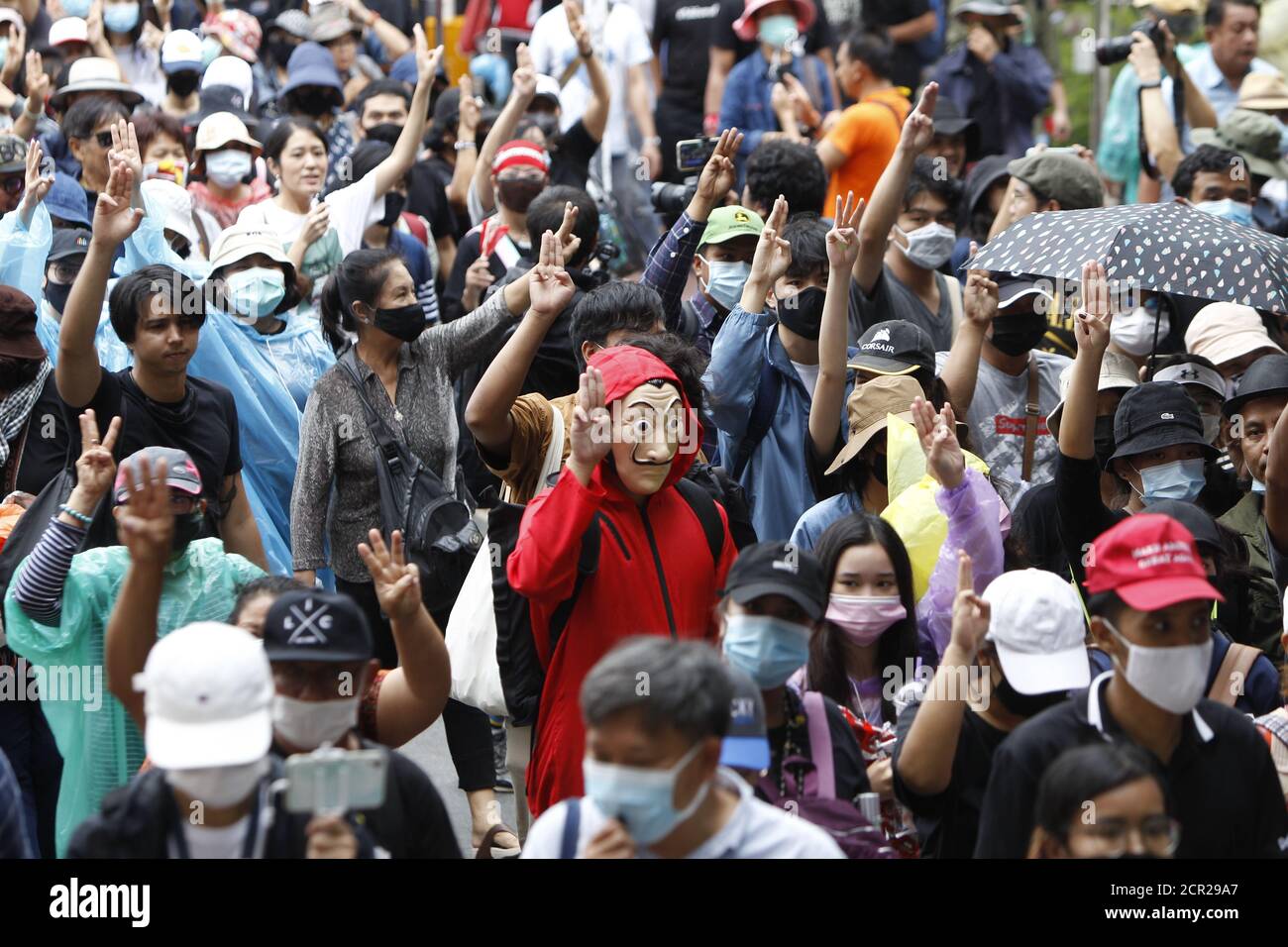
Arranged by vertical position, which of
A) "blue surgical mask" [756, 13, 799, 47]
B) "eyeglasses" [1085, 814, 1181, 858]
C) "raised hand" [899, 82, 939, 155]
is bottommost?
"eyeglasses" [1085, 814, 1181, 858]

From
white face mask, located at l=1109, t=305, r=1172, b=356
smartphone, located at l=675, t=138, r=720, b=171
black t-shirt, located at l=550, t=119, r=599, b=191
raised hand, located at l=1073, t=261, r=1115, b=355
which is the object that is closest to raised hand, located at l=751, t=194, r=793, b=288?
raised hand, located at l=1073, t=261, r=1115, b=355

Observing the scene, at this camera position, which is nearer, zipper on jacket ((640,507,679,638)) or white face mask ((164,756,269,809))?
white face mask ((164,756,269,809))

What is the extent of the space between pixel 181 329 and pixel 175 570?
43.3 inches

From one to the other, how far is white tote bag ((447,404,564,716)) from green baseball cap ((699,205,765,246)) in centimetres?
138

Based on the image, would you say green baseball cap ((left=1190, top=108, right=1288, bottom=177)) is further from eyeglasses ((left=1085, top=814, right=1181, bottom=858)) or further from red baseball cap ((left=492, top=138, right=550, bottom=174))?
eyeglasses ((left=1085, top=814, right=1181, bottom=858))

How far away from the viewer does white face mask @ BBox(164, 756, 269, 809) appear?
3461 mm

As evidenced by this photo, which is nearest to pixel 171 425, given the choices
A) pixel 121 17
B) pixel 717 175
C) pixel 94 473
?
pixel 94 473

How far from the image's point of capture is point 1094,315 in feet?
17.4

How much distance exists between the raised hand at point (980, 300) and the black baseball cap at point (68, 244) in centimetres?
320

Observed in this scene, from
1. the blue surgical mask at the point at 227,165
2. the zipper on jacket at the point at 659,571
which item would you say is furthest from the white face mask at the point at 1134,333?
the blue surgical mask at the point at 227,165

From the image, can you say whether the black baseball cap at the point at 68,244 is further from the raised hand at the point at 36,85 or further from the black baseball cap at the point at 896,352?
the black baseball cap at the point at 896,352

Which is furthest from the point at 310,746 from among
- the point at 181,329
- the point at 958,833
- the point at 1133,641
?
the point at 181,329

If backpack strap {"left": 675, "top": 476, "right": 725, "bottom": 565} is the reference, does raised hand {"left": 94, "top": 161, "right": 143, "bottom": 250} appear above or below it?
above
